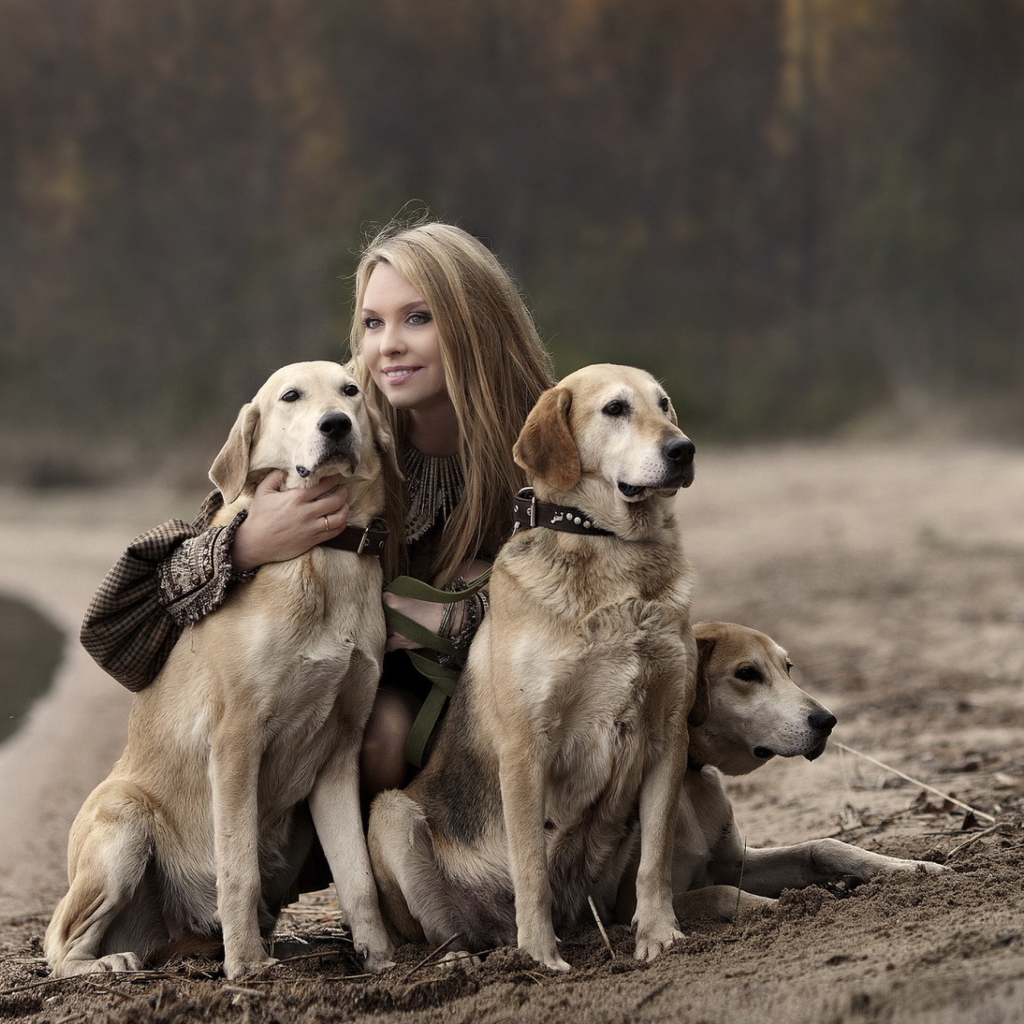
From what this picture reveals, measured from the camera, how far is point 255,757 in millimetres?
2988

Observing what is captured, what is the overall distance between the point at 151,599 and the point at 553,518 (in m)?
1.14

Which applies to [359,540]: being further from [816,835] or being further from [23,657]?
[23,657]

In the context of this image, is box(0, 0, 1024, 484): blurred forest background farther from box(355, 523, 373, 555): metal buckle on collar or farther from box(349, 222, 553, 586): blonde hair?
box(355, 523, 373, 555): metal buckle on collar

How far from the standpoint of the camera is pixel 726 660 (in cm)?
324

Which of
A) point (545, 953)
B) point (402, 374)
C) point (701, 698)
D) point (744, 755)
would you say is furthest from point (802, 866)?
point (402, 374)

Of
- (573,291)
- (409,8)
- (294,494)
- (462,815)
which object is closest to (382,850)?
(462,815)

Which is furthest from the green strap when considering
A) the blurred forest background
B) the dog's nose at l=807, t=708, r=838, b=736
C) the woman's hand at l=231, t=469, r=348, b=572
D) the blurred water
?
the blurred forest background

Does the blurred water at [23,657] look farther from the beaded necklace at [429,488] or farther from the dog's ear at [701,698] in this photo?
the dog's ear at [701,698]

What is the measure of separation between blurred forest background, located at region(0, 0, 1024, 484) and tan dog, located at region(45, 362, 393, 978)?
19.5 m

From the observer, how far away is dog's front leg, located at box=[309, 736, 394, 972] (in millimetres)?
3029

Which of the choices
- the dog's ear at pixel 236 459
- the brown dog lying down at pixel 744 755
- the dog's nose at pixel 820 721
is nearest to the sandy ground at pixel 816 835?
the brown dog lying down at pixel 744 755

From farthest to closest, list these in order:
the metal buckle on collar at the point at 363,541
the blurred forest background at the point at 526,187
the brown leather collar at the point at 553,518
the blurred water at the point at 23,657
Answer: the blurred forest background at the point at 526,187 < the blurred water at the point at 23,657 < the metal buckle on collar at the point at 363,541 < the brown leather collar at the point at 553,518

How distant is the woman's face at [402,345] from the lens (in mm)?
3711

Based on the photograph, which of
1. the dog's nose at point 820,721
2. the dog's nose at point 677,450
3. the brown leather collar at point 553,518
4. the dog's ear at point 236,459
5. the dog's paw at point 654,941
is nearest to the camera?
the dog's paw at point 654,941
